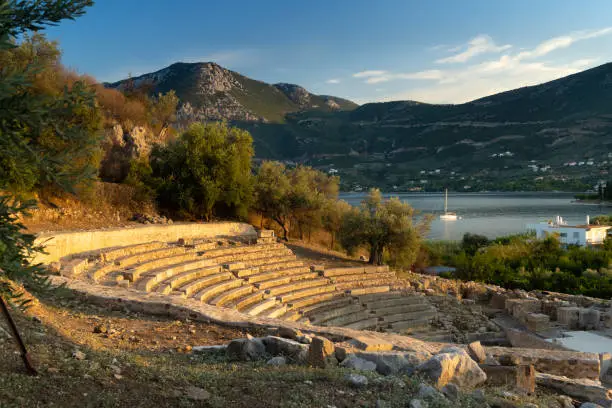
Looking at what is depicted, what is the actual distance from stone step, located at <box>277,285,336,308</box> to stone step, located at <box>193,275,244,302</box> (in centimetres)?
167

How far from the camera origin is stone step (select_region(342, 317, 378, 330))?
17031 mm

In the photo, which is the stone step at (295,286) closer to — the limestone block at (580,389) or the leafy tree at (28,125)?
the limestone block at (580,389)

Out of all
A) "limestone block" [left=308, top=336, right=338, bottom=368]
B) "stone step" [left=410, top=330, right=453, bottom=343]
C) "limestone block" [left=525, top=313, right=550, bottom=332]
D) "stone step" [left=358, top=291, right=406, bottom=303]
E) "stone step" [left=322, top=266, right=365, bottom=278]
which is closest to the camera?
"limestone block" [left=308, top=336, right=338, bottom=368]

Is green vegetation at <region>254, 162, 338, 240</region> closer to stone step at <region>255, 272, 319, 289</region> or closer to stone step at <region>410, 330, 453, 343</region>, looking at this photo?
stone step at <region>255, 272, 319, 289</region>

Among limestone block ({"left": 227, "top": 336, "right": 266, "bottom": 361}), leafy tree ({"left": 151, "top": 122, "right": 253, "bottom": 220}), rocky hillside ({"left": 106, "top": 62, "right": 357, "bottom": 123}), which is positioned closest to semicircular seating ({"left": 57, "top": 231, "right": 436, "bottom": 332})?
leafy tree ({"left": 151, "top": 122, "right": 253, "bottom": 220})

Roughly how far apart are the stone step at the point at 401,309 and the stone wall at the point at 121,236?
907 cm

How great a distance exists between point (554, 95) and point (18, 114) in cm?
15514

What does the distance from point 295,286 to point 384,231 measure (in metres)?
8.59

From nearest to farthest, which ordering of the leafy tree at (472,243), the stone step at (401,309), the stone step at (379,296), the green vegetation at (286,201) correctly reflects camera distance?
the stone step at (401,309) < the stone step at (379,296) < the green vegetation at (286,201) < the leafy tree at (472,243)

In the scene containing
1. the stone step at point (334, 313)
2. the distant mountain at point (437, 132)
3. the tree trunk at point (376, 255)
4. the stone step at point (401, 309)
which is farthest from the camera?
the distant mountain at point (437, 132)

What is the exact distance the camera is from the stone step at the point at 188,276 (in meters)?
14.1

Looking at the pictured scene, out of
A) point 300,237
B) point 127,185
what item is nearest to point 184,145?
point 127,185

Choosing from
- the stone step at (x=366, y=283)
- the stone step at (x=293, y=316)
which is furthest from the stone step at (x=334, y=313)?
the stone step at (x=366, y=283)

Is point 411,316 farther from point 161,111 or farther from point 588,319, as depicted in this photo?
point 161,111
